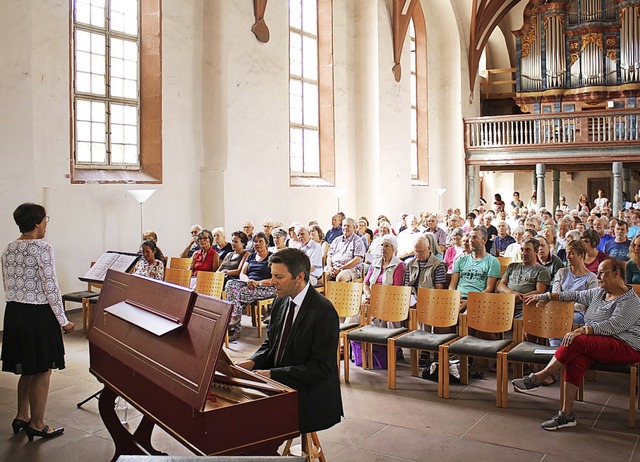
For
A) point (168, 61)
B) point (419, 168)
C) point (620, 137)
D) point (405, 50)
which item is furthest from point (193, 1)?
point (620, 137)

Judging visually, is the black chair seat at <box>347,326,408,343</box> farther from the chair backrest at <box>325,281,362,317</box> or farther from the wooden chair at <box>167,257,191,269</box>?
the wooden chair at <box>167,257,191,269</box>

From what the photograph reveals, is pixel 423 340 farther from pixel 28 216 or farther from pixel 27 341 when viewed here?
pixel 28 216

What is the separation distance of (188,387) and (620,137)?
16708 millimetres

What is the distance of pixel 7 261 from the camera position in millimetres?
4574

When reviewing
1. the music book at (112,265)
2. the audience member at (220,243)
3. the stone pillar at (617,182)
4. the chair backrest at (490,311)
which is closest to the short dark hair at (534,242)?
the chair backrest at (490,311)

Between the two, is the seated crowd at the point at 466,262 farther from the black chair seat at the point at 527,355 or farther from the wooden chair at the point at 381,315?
the wooden chair at the point at 381,315

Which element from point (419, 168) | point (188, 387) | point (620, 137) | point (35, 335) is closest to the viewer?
point (188, 387)

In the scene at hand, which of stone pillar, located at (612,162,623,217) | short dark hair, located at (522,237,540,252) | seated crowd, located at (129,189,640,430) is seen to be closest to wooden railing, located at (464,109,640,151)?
stone pillar, located at (612,162,623,217)

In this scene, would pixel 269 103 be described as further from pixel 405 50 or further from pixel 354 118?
pixel 405 50

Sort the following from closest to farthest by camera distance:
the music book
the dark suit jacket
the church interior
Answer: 1. the dark suit jacket
2. the church interior
3. the music book

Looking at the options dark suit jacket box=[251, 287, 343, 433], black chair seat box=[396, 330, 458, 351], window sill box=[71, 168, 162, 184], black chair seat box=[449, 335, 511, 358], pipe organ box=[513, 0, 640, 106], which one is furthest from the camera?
pipe organ box=[513, 0, 640, 106]

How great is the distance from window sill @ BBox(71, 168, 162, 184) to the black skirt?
17.8ft

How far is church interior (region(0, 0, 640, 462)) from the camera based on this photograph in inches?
199

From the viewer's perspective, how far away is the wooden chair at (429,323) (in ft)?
18.6
